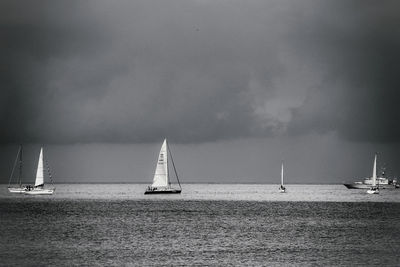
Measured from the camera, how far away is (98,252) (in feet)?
216

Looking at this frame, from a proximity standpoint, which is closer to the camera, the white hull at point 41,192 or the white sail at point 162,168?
the white sail at point 162,168

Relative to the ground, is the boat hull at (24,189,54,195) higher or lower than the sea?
higher

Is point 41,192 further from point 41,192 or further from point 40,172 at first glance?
point 40,172

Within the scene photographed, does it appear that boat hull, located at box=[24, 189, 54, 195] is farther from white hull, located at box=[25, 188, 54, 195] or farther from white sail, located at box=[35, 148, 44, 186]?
white sail, located at box=[35, 148, 44, 186]

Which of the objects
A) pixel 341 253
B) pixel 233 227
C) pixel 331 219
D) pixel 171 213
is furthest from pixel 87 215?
pixel 341 253

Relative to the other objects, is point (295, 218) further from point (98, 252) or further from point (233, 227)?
point (98, 252)

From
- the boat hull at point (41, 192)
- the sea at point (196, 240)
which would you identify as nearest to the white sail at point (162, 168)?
the boat hull at point (41, 192)

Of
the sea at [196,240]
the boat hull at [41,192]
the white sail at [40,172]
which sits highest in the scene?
the white sail at [40,172]

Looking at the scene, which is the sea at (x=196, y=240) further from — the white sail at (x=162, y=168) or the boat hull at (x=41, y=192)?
the boat hull at (x=41, y=192)

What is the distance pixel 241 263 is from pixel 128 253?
38.3 feet

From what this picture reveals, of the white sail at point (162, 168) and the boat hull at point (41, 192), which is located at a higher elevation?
the white sail at point (162, 168)

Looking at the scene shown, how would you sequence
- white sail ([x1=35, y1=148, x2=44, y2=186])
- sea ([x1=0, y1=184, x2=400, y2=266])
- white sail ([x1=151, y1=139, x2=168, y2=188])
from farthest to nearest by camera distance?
white sail ([x1=35, y1=148, x2=44, y2=186]), white sail ([x1=151, y1=139, x2=168, y2=188]), sea ([x1=0, y1=184, x2=400, y2=266])

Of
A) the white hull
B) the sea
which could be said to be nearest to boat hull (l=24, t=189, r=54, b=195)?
the white hull

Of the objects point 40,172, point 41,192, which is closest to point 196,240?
point 40,172
